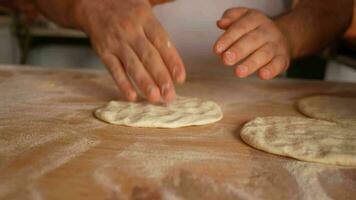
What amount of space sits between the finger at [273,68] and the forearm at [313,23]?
166mm

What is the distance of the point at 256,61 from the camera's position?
1.15m

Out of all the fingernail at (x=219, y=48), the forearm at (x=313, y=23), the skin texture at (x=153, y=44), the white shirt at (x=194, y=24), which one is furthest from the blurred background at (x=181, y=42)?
the fingernail at (x=219, y=48)

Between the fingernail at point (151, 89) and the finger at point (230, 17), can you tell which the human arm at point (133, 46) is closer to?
the fingernail at point (151, 89)

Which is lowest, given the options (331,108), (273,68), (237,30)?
(331,108)

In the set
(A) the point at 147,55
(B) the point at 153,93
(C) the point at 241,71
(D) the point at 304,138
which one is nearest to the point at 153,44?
(A) the point at 147,55

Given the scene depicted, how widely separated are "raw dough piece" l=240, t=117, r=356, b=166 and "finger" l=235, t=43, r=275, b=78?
0.13 m

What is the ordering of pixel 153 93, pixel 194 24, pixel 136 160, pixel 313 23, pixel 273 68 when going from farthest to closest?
pixel 194 24, pixel 313 23, pixel 273 68, pixel 153 93, pixel 136 160

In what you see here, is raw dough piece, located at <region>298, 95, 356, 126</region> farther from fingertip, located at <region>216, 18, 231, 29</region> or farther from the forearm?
fingertip, located at <region>216, 18, 231, 29</region>

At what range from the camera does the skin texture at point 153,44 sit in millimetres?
1080

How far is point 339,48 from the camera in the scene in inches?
87.6

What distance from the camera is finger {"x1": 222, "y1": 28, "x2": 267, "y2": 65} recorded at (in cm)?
110

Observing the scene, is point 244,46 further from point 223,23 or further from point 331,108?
point 331,108

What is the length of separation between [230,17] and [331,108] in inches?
15.6

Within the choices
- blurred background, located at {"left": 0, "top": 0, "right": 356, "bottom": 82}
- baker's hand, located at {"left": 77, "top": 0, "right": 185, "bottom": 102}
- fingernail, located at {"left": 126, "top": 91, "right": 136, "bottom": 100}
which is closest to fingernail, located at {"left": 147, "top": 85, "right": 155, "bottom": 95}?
baker's hand, located at {"left": 77, "top": 0, "right": 185, "bottom": 102}
